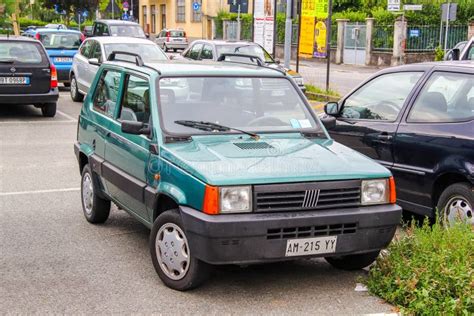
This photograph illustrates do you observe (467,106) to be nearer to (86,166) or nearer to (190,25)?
(86,166)

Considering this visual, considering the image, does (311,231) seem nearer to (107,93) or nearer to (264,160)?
(264,160)

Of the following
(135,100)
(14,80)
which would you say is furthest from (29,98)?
(135,100)

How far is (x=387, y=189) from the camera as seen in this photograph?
5.27 m

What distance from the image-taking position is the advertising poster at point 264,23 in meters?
23.5

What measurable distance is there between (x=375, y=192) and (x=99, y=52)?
44.5ft

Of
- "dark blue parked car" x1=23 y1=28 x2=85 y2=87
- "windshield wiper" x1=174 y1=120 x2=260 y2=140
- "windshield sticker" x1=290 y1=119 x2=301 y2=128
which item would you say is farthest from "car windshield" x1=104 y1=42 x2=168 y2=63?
"windshield wiper" x1=174 y1=120 x2=260 y2=140

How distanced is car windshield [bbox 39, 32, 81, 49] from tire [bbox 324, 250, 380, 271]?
17.7 m

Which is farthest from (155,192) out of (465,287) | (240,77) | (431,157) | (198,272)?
(431,157)

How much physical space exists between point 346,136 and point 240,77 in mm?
1940

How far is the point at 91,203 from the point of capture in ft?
23.8

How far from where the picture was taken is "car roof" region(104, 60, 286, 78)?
619 cm

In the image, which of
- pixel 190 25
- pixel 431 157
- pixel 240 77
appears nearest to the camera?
pixel 240 77

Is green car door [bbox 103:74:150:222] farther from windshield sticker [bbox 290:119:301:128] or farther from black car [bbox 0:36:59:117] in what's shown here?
black car [bbox 0:36:59:117]

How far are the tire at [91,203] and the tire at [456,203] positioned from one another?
3171 mm
